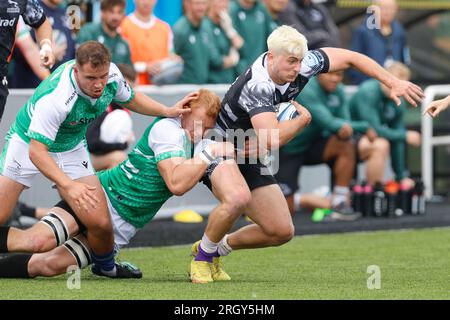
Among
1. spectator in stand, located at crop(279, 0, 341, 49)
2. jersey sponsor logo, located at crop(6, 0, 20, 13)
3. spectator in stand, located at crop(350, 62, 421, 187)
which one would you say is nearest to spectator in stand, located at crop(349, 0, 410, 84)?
spectator in stand, located at crop(279, 0, 341, 49)

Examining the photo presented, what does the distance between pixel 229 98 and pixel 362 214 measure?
5.88 meters

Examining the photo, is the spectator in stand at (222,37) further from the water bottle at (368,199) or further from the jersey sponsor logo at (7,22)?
the jersey sponsor logo at (7,22)

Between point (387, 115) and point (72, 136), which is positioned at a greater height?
point (72, 136)

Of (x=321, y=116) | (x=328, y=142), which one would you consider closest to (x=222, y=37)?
(x=321, y=116)

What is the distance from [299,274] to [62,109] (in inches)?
91.8

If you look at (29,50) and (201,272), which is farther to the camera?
(29,50)

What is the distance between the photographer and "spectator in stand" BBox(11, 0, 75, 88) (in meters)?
13.4

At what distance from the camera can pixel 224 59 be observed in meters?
15.5

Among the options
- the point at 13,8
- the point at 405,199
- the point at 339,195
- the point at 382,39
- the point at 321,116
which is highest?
the point at 13,8

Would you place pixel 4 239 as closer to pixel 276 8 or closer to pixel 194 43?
pixel 194 43

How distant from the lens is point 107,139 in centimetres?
1299

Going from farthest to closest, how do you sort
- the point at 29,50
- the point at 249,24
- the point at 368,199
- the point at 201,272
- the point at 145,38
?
the point at 249,24, the point at 368,199, the point at 145,38, the point at 29,50, the point at 201,272

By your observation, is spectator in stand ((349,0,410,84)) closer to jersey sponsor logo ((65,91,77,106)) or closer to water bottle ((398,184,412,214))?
water bottle ((398,184,412,214))

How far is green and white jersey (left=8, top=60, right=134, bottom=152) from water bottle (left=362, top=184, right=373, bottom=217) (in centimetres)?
588
